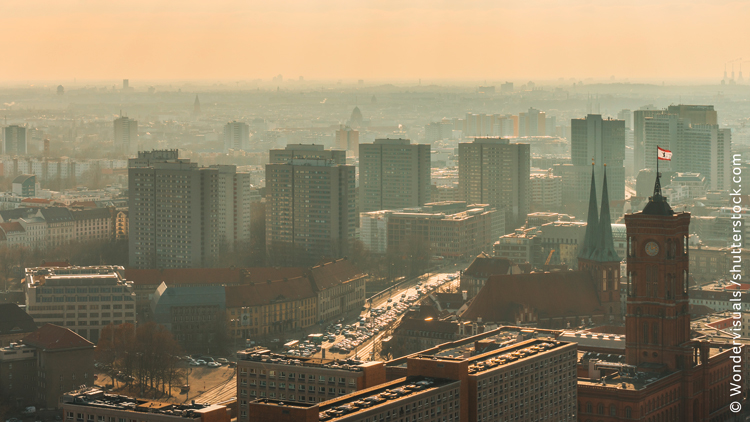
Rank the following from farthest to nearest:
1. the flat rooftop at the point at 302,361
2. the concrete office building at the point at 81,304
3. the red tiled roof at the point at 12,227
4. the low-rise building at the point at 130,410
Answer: the red tiled roof at the point at 12,227
the concrete office building at the point at 81,304
the flat rooftop at the point at 302,361
the low-rise building at the point at 130,410

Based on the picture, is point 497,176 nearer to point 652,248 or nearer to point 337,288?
point 337,288

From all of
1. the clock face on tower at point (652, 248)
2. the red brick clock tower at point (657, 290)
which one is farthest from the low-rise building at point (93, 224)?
the clock face on tower at point (652, 248)

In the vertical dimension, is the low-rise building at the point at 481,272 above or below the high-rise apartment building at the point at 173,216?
below

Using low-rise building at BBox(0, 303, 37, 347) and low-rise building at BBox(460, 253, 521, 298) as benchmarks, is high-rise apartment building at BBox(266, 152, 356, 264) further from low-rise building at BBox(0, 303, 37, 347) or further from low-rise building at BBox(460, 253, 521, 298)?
low-rise building at BBox(0, 303, 37, 347)

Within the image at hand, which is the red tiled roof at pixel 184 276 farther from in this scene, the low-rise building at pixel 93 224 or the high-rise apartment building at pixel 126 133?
the high-rise apartment building at pixel 126 133

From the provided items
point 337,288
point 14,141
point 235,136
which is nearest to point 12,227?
point 337,288

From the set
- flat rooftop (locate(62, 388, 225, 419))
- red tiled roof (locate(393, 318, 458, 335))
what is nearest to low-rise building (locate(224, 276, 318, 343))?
red tiled roof (locate(393, 318, 458, 335))
